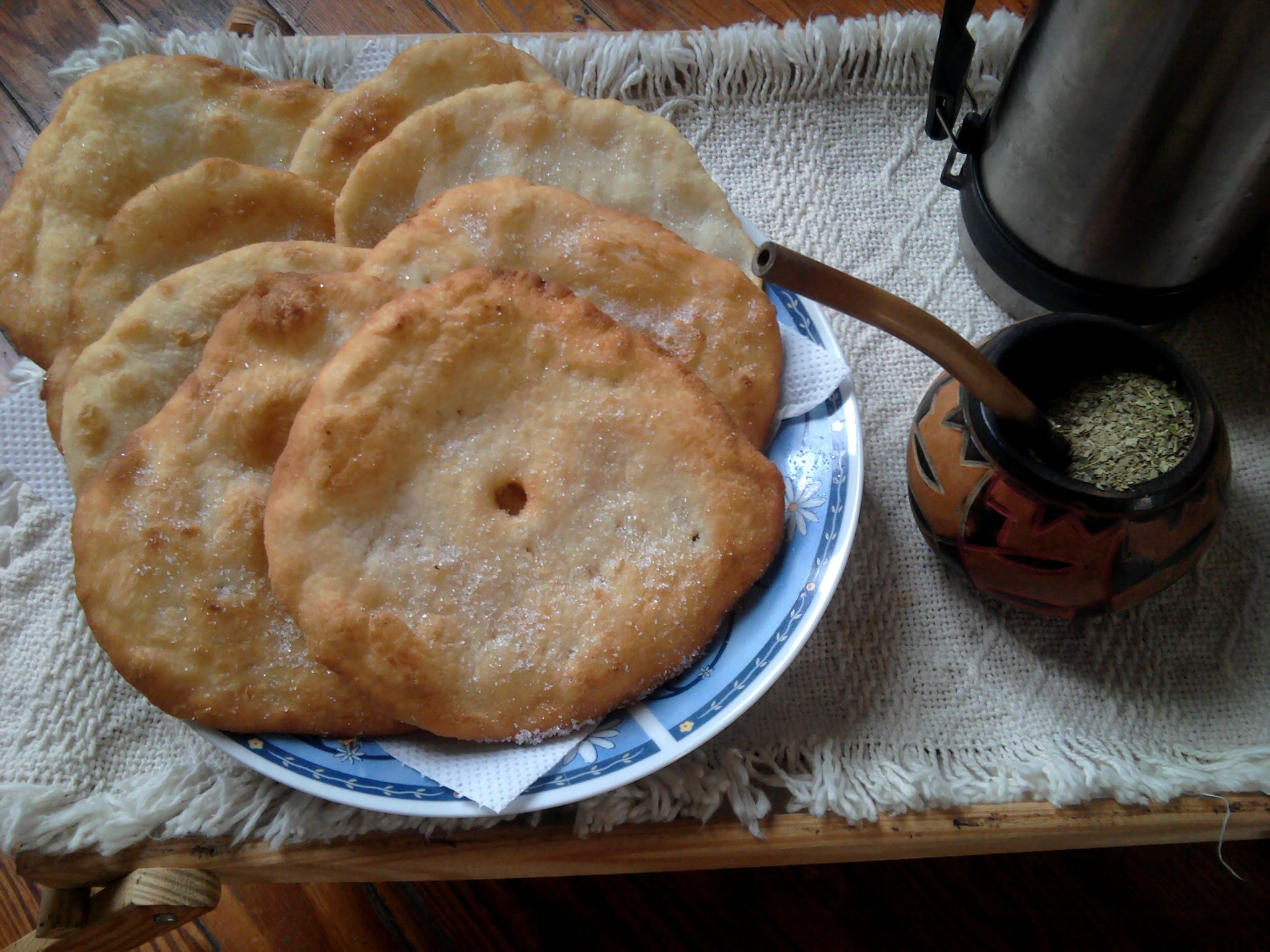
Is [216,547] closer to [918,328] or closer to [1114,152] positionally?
[918,328]

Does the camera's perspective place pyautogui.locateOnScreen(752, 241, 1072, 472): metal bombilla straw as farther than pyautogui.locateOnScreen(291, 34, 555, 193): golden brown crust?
No

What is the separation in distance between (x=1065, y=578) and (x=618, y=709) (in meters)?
0.48

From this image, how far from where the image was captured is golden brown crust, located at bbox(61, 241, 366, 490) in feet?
3.23

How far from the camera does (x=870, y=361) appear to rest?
1.27 metres

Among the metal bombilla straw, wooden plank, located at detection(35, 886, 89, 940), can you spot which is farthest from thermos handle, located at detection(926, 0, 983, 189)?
wooden plank, located at detection(35, 886, 89, 940)

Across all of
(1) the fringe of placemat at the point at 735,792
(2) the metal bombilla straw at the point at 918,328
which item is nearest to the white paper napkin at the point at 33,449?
(1) the fringe of placemat at the point at 735,792

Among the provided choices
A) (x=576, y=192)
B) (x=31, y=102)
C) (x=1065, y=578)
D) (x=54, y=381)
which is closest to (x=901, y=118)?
(x=576, y=192)

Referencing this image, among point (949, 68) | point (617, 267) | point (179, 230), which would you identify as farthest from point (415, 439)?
point (949, 68)

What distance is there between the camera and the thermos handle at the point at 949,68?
1084 millimetres

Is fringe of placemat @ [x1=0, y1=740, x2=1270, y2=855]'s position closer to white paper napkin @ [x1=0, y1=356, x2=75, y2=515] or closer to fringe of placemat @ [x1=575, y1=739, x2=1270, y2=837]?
fringe of placemat @ [x1=575, y1=739, x2=1270, y2=837]

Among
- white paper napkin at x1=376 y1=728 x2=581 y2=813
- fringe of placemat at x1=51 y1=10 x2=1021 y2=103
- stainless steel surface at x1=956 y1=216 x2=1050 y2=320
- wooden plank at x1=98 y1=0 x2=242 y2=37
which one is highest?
wooden plank at x1=98 y1=0 x2=242 y2=37

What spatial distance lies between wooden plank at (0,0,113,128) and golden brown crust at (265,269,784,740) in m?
0.98

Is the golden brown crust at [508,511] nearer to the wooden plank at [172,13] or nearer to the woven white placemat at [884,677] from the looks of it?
the woven white placemat at [884,677]

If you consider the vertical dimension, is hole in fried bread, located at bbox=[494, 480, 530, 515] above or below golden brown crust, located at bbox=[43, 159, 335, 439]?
below
